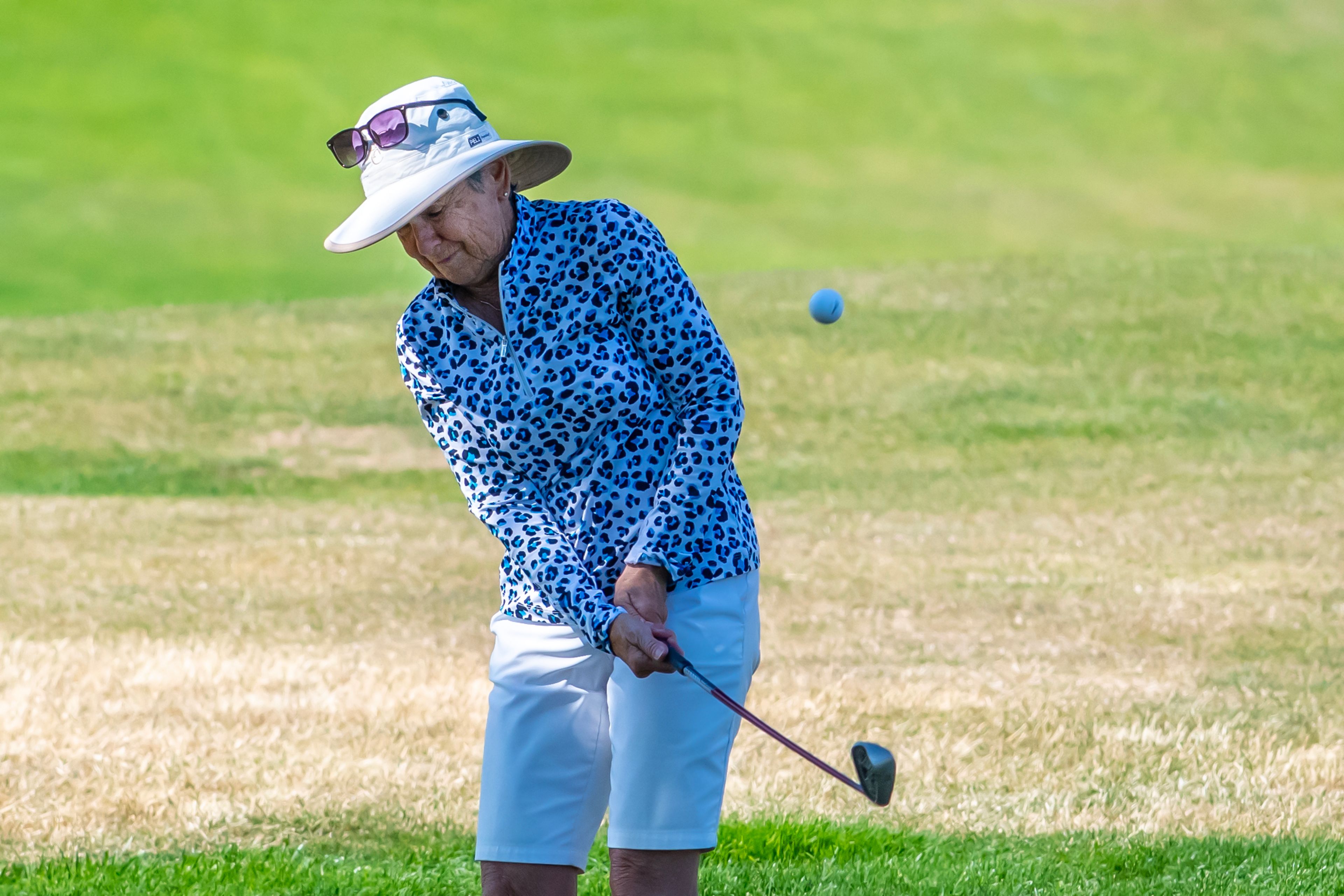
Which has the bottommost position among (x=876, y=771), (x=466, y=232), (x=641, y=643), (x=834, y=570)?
(x=834, y=570)

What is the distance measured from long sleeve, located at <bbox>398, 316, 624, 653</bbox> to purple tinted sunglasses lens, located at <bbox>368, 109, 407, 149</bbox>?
0.40 meters

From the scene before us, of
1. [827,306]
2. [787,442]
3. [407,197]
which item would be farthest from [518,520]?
[787,442]

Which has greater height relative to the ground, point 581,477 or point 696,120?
point 696,120

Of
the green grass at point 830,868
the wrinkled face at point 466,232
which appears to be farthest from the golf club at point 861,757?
the green grass at point 830,868

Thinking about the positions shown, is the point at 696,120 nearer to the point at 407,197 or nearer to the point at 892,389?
the point at 892,389

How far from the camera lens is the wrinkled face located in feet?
12.7

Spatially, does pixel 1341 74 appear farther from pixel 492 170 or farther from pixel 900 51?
pixel 492 170

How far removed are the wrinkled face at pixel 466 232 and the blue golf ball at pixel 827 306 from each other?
474cm

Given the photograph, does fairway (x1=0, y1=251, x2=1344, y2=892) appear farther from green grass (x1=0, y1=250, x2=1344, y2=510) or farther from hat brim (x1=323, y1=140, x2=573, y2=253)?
hat brim (x1=323, y1=140, x2=573, y2=253)

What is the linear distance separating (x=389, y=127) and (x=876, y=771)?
1539 millimetres

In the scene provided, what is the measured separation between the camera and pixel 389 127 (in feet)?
12.7

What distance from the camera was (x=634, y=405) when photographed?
3.87 m

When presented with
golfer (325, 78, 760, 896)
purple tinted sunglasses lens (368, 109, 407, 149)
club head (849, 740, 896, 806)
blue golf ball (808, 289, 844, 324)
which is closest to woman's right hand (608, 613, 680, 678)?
golfer (325, 78, 760, 896)

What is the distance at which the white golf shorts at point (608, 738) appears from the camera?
12.5ft
